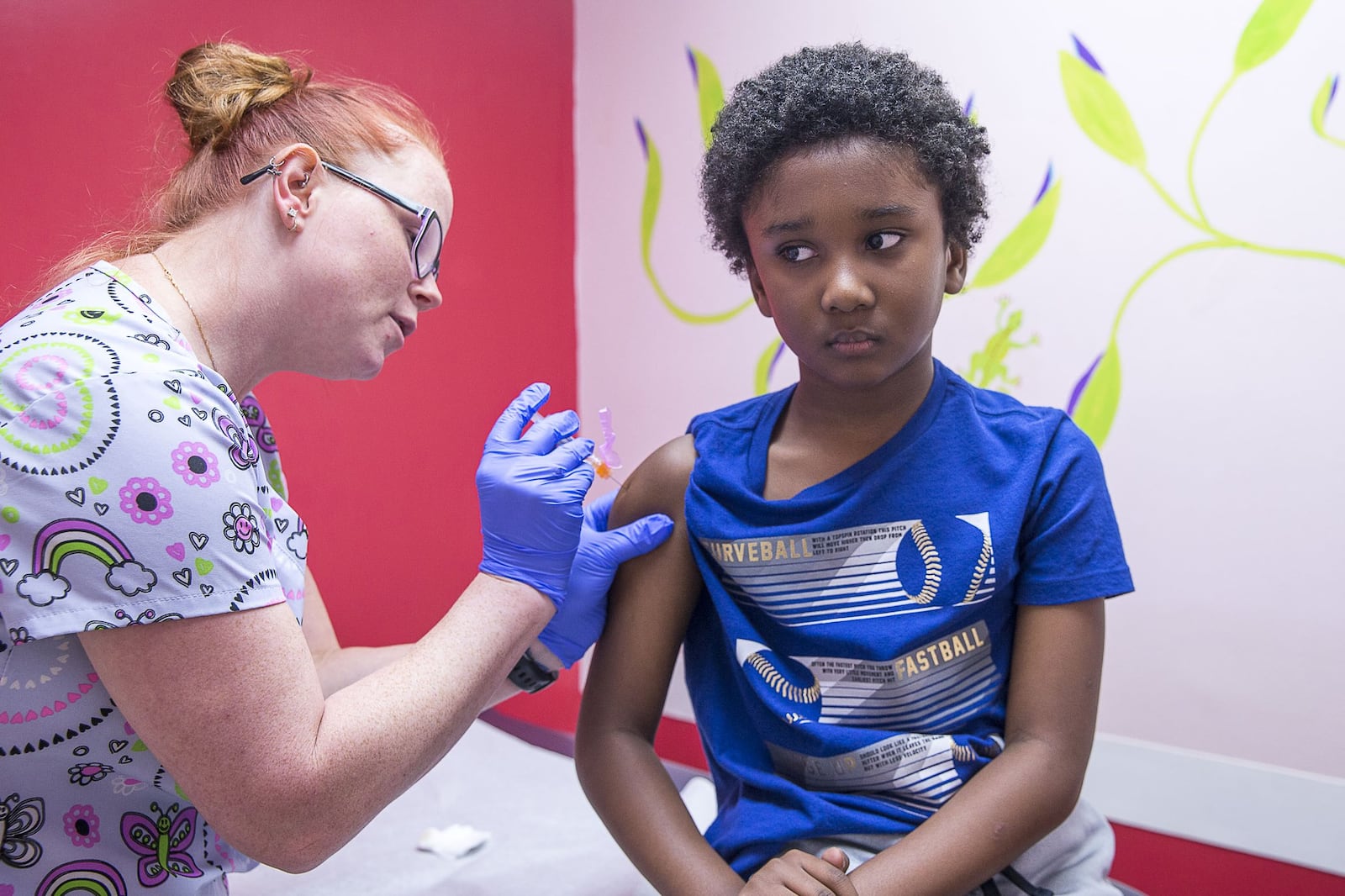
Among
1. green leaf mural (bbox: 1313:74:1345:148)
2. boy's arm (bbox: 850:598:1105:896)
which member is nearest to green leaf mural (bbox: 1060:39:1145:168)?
green leaf mural (bbox: 1313:74:1345:148)

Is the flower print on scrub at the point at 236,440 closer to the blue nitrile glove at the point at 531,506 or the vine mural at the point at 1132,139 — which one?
the blue nitrile glove at the point at 531,506

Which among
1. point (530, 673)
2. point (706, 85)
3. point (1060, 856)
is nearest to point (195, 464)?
point (530, 673)

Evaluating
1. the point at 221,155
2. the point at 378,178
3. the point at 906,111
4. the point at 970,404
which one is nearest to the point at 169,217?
the point at 221,155

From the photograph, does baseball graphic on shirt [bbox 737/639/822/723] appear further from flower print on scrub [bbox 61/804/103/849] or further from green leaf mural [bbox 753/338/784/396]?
green leaf mural [bbox 753/338/784/396]

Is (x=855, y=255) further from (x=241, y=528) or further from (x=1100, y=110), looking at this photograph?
(x=1100, y=110)

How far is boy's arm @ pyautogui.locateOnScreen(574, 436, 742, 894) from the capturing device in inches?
45.5

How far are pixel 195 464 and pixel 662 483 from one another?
55cm

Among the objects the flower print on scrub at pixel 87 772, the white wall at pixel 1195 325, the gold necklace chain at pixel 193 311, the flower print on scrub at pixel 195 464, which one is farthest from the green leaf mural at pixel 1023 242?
the flower print on scrub at pixel 87 772

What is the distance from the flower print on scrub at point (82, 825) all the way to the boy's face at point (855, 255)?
0.89m

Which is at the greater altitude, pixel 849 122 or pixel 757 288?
pixel 849 122

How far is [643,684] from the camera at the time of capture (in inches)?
48.1

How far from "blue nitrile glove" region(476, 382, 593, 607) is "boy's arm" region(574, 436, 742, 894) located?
9 centimetres

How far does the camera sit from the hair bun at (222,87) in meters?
1.18

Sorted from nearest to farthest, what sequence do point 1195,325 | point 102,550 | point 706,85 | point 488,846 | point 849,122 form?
point 102,550 < point 849,122 < point 488,846 < point 1195,325 < point 706,85
